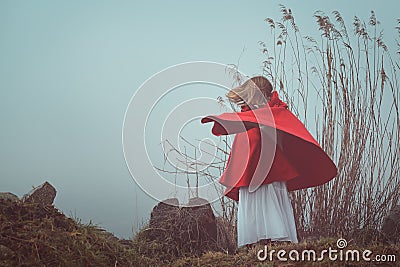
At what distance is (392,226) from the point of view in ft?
16.3

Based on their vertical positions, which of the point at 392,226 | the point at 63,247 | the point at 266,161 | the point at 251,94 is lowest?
the point at 63,247

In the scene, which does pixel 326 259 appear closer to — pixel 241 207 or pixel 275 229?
pixel 275 229

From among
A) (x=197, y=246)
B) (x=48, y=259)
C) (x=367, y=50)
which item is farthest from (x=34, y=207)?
(x=367, y=50)

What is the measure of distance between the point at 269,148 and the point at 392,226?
5.56ft

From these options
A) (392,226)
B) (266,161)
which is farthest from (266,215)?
(392,226)

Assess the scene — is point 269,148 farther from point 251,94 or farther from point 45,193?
point 45,193

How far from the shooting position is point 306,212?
16.6ft

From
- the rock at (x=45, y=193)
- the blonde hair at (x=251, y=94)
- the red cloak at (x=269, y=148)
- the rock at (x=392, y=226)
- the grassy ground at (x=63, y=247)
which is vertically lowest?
the grassy ground at (x=63, y=247)

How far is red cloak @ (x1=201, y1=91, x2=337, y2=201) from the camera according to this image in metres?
4.01

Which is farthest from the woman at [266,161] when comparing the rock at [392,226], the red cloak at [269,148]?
the rock at [392,226]

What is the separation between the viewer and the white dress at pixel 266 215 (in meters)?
3.98

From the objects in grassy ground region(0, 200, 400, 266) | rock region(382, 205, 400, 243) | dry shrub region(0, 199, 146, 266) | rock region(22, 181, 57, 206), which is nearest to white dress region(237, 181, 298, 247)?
grassy ground region(0, 200, 400, 266)

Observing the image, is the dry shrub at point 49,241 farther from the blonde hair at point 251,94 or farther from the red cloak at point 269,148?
the blonde hair at point 251,94

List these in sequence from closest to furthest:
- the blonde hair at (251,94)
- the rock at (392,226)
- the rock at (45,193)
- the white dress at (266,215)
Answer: the white dress at (266,215) → the blonde hair at (251,94) → the rock at (45,193) → the rock at (392,226)
